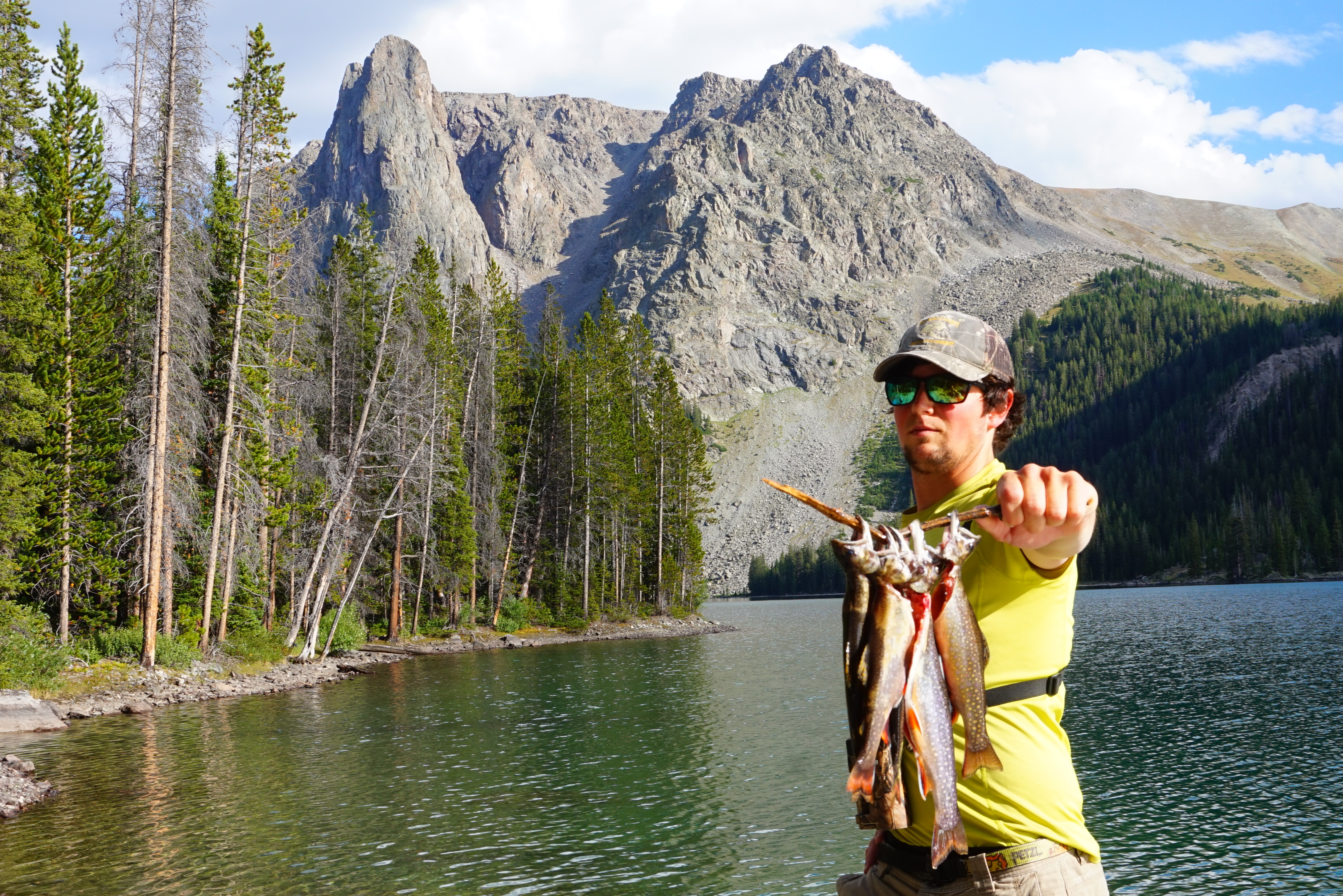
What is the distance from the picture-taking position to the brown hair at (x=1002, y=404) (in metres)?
2.54

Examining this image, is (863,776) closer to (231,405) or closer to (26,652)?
(26,652)

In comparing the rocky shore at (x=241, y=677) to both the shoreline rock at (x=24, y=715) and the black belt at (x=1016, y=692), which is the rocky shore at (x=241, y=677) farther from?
the black belt at (x=1016, y=692)

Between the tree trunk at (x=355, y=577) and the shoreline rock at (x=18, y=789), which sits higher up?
the tree trunk at (x=355, y=577)

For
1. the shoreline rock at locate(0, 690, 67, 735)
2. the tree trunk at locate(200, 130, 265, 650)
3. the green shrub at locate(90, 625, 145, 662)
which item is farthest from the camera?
the tree trunk at locate(200, 130, 265, 650)

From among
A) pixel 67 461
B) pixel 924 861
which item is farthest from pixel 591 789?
pixel 67 461

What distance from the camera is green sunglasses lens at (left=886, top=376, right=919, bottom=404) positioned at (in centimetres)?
249

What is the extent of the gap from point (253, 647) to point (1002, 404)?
108 feet

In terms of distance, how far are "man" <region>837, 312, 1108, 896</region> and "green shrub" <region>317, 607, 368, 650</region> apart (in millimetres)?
36875

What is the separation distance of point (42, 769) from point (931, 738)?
1992 centimetres

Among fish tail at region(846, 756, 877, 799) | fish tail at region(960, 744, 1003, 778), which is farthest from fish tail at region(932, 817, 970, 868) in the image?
fish tail at region(846, 756, 877, 799)

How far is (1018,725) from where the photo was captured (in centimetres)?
232

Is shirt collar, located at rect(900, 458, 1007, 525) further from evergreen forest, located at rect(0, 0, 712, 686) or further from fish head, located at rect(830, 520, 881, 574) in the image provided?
evergreen forest, located at rect(0, 0, 712, 686)

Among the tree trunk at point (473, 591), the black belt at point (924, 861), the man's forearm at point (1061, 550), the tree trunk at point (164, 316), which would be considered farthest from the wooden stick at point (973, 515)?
the tree trunk at point (473, 591)

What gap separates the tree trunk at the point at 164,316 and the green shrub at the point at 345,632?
12019mm
